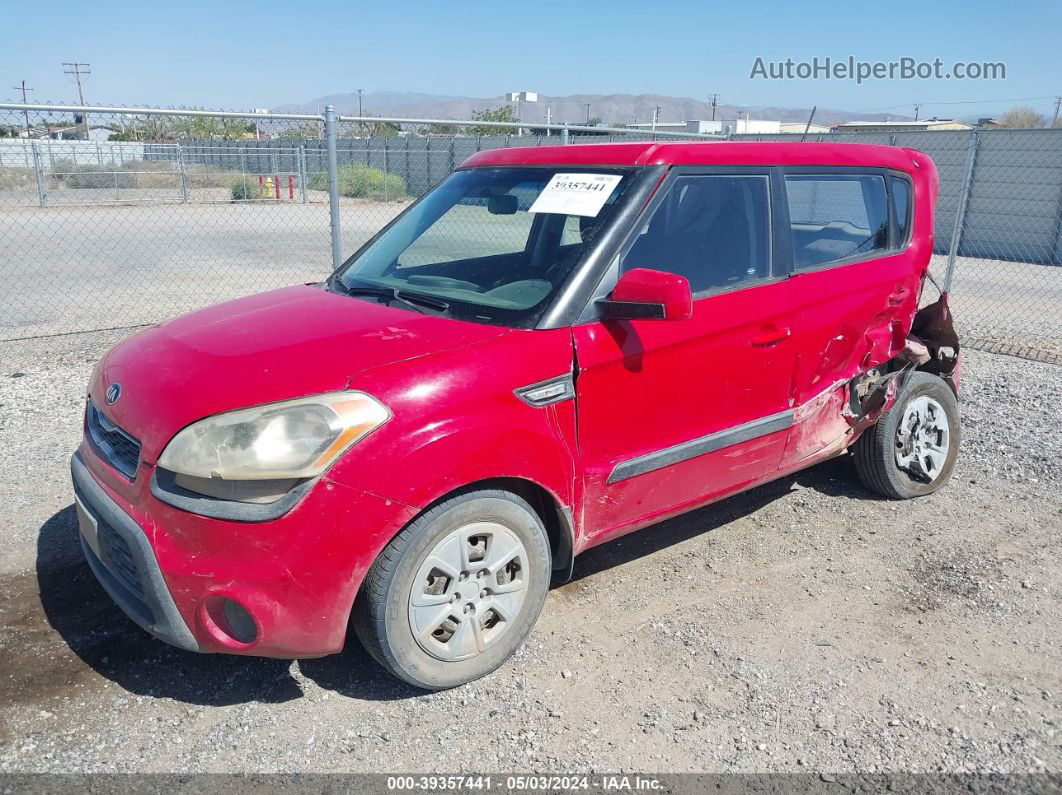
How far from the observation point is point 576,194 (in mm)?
3502

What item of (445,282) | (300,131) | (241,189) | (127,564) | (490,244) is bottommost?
(241,189)

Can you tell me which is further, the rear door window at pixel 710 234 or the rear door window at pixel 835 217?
the rear door window at pixel 835 217

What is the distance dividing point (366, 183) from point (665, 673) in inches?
967

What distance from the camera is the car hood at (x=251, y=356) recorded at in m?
2.73

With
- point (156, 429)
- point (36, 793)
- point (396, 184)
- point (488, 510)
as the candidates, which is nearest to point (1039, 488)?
point (488, 510)

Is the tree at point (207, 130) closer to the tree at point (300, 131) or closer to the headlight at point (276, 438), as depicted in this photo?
the tree at point (300, 131)

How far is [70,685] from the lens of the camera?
3.02 metres

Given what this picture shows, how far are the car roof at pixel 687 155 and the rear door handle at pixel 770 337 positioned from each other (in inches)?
30.0

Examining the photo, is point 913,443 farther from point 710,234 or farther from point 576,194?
point 576,194

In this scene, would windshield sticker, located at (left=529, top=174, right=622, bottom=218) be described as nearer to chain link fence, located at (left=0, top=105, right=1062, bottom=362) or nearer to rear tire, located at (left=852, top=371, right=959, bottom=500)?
rear tire, located at (left=852, top=371, right=959, bottom=500)

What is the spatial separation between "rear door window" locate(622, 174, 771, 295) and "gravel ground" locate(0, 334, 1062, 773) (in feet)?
4.68

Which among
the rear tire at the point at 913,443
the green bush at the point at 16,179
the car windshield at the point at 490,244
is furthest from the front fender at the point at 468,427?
the green bush at the point at 16,179

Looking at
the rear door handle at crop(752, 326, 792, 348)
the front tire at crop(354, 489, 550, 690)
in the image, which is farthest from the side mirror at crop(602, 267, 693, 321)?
the front tire at crop(354, 489, 550, 690)

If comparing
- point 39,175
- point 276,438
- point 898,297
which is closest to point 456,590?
point 276,438
